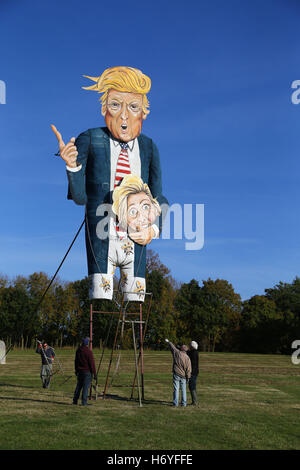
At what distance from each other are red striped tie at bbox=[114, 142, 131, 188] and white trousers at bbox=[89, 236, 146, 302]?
5.93 ft

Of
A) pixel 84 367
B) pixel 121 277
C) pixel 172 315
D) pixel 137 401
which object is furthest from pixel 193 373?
pixel 172 315

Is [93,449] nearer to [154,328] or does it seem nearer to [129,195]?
[129,195]

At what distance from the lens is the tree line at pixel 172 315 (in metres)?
53.6

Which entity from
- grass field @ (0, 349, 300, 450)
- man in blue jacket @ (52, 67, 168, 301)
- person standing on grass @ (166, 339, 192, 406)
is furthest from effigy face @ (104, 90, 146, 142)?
grass field @ (0, 349, 300, 450)

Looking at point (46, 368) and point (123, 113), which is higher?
point (123, 113)

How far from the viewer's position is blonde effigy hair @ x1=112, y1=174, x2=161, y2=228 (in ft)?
45.2

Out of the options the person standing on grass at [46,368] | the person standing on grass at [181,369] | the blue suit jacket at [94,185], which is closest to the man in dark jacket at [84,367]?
the person standing on grass at [181,369]

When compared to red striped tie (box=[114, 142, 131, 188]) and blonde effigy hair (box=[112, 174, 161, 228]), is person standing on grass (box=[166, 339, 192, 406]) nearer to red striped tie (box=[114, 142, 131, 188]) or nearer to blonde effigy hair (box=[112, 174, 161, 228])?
blonde effigy hair (box=[112, 174, 161, 228])

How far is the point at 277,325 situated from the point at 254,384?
3807 centimetres

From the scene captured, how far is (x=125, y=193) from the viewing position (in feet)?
45.8

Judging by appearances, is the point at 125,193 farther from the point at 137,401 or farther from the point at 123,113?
the point at 137,401

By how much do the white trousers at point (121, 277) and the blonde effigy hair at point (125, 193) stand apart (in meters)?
0.62

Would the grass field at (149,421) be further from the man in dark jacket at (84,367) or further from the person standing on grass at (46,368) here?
the man in dark jacket at (84,367)

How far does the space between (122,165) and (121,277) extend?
3367 millimetres
